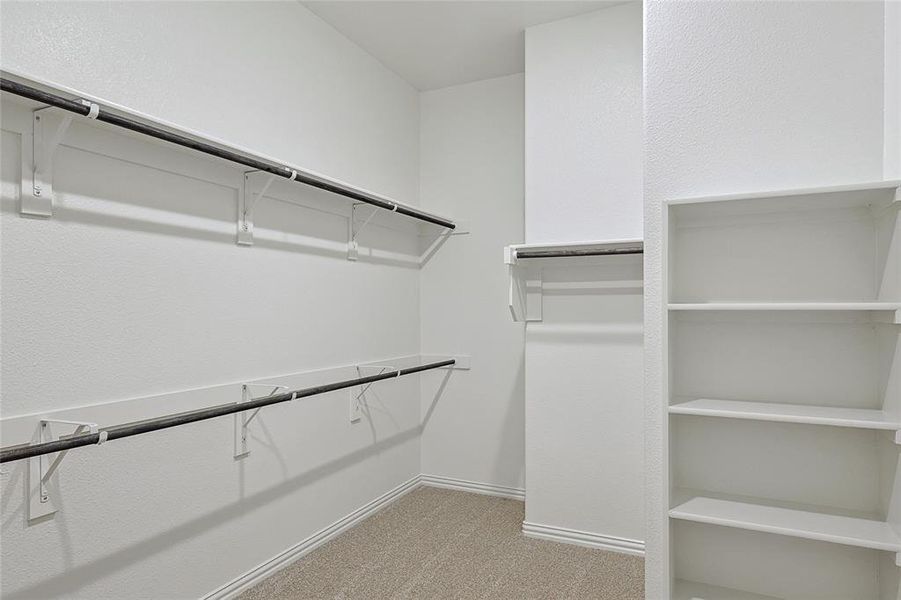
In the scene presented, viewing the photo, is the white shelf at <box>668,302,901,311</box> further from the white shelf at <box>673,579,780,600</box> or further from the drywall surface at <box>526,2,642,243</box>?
the drywall surface at <box>526,2,642,243</box>

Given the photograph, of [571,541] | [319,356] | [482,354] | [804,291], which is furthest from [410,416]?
[804,291]

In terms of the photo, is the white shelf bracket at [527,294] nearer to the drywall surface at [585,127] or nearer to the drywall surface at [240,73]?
the drywall surface at [585,127]

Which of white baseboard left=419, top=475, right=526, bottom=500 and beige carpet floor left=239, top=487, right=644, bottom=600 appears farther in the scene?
white baseboard left=419, top=475, right=526, bottom=500

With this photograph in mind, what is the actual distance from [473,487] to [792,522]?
2180 millimetres

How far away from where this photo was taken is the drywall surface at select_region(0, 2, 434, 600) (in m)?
1.62

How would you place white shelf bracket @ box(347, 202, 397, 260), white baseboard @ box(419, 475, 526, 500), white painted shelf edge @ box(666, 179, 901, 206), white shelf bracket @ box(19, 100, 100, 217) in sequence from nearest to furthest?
white painted shelf edge @ box(666, 179, 901, 206) → white shelf bracket @ box(19, 100, 100, 217) → white shelf bracket @ box(347, 202, 397, 260) → white baseboard @ box(419, 475, 526, 500)

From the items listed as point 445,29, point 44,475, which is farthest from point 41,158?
point 445,29

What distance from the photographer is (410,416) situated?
3.58 m

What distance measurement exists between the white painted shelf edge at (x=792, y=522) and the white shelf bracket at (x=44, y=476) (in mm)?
1819

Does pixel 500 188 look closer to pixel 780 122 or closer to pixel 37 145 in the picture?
pixel 780 122

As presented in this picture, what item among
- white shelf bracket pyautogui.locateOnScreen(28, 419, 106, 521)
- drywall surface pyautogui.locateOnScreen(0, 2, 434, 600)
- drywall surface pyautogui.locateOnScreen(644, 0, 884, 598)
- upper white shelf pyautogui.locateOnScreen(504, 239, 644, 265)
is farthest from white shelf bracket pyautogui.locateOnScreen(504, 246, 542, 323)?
white shelf bracket pyautogui.locateOnScreen(28, 419, 106, 521)

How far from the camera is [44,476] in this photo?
1.60 meters

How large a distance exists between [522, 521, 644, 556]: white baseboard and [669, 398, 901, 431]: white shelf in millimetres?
1227

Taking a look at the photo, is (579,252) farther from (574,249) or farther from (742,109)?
(742,109)
